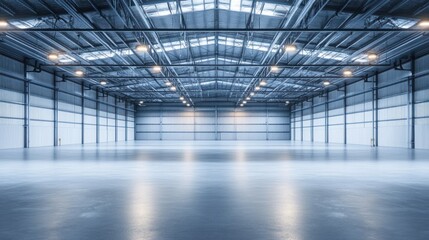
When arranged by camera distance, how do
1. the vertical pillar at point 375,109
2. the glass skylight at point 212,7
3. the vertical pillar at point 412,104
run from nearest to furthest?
1. the glass skylight at point 212,7
2. the vertical pillar at point 412,104
3. the vertical pillar at point 375,109

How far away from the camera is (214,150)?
27.3 metres

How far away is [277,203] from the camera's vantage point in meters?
7.14

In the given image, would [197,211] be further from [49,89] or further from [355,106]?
[355,106]

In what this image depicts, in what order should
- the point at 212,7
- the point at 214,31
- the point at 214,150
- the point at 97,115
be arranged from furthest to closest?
the point at 97,115, the point at 214,150, the point at 212,7, the point at 214,31

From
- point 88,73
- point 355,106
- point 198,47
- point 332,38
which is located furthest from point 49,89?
point 355,106

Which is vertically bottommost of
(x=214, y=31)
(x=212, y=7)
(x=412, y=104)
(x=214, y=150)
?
(x=214, y=150)

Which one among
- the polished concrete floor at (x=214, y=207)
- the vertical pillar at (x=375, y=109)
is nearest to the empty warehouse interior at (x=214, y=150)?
the polished concrete floor at (x=214, y=207)

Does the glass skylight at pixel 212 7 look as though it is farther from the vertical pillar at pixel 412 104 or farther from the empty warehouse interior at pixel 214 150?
the vertical pillar at pixel 412 104

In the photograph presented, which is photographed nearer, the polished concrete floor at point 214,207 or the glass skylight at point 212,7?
the polished concrete floor at point 214,207

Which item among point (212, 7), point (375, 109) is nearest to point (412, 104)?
point (375, 109)

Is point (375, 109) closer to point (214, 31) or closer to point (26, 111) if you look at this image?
point (214, 31)

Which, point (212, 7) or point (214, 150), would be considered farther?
point (214, 150)

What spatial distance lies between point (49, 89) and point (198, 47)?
1592 centimetres

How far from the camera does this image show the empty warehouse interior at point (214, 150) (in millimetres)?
5902
